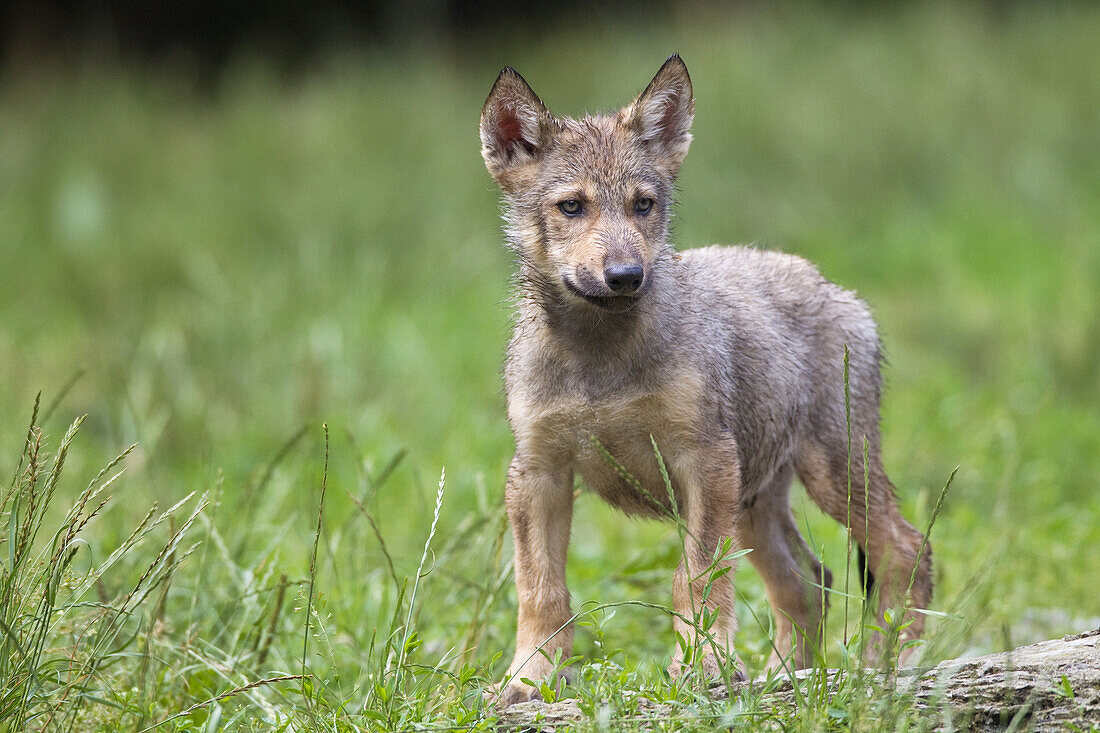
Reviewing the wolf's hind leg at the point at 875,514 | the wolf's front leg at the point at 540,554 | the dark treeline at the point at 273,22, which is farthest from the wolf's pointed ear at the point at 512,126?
the dark treeline at the point at 273,22

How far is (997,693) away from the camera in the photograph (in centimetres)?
337

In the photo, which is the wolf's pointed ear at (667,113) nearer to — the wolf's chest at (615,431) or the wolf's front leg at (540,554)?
the wolf's chest at (615,431)

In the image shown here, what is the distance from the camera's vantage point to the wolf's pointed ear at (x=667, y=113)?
4488 mm

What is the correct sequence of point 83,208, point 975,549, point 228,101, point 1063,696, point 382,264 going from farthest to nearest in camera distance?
point 228,101, point 83,208, point 382,264, point 975,549, point 1063,696

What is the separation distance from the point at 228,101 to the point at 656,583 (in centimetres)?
1045

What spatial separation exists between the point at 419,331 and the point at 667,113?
18.2 ft

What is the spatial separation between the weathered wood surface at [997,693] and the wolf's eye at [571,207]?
1.70 metres

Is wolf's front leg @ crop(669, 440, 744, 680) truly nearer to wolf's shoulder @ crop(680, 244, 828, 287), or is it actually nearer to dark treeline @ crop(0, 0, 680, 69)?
wolf's shoulder @ crop(680, 244, 828, 287)

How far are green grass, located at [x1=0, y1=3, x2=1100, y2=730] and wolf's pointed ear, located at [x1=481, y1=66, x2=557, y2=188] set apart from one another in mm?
1185

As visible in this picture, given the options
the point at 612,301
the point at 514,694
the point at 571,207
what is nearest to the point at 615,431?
the point at 612,301

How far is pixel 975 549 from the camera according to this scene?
655 centimetres

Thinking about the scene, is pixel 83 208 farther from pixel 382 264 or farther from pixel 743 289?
pixel 743 289

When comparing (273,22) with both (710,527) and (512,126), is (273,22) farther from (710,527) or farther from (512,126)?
(710,527)

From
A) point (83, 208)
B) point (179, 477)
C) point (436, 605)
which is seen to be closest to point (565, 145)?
point (436, 605)
